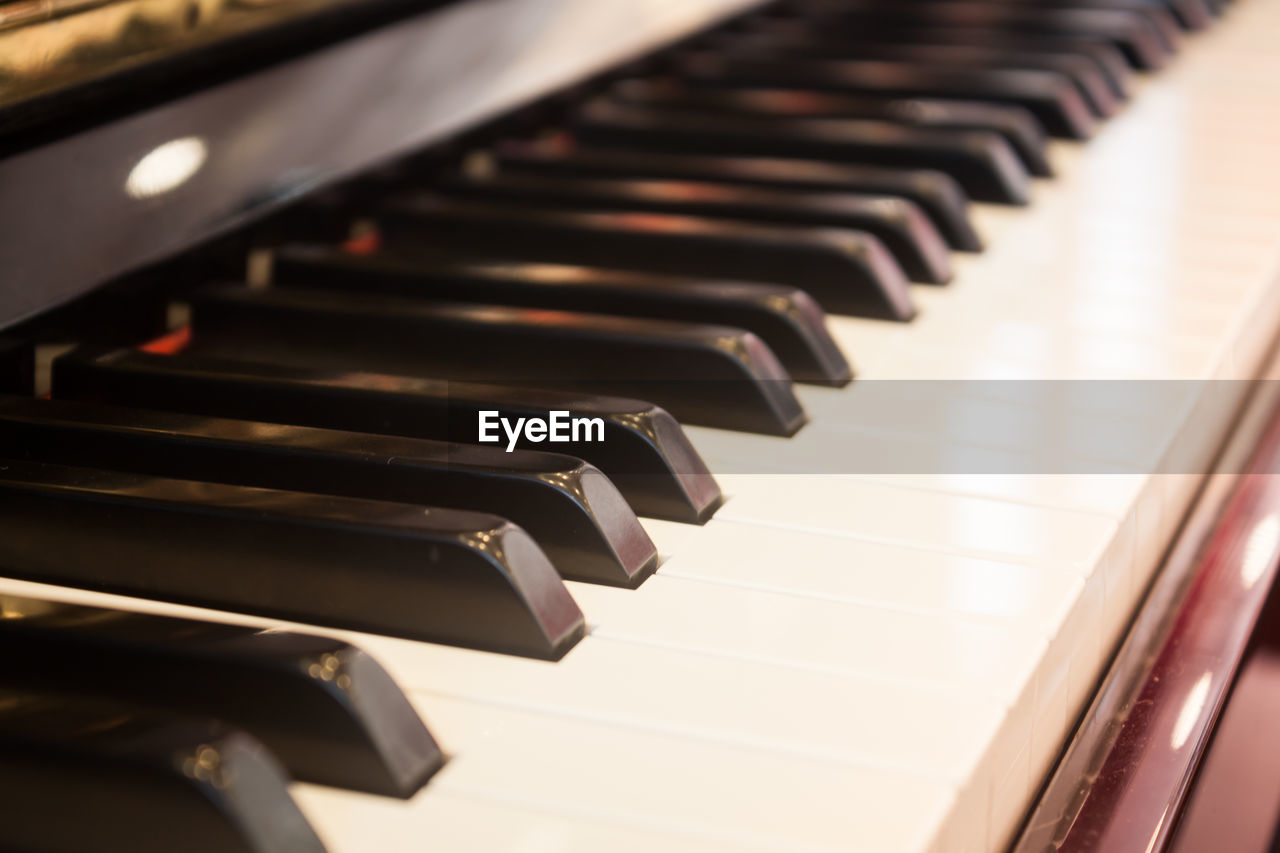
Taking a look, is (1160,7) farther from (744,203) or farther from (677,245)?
(677,245)

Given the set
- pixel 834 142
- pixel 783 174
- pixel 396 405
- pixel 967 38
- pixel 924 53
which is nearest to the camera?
pixel 396 405

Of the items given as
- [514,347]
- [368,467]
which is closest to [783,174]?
[514,347]

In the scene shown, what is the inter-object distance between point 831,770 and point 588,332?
1.82 ft

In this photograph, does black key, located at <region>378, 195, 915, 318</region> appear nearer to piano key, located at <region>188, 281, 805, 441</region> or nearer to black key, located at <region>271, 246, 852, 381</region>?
black key, located at <region>271, 246, 852, 381</region>

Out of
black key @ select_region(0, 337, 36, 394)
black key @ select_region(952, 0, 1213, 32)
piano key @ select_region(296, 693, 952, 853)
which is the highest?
black key @ select_region(0, 337, 36, 394)

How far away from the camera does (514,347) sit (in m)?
1.23

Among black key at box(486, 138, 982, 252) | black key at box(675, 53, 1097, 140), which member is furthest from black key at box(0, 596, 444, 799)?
black key at box(675, 53, 1097, 140)

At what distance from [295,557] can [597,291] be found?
0.53 metres

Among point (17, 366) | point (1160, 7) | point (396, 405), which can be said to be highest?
point (17, 366)

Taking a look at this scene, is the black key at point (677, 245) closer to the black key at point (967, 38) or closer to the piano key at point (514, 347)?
the piano key at point (514, 347)

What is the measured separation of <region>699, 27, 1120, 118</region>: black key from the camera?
2.11 m

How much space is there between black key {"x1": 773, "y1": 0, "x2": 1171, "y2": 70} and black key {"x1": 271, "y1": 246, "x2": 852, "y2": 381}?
1187 millimetres

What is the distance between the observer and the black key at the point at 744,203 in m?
1.51

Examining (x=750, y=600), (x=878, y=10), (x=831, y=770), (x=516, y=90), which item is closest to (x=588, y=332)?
(x=750, y=600)
